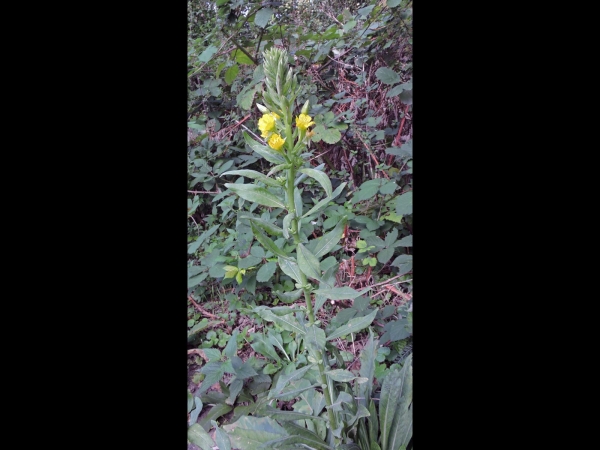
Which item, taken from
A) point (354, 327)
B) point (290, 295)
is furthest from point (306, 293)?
point (354, 327)

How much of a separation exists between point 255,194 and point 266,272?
805 millimetres

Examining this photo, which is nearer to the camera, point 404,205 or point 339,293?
point 339,293

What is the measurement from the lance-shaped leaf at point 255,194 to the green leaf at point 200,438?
687mm

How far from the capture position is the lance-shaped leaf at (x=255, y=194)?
1003 mm

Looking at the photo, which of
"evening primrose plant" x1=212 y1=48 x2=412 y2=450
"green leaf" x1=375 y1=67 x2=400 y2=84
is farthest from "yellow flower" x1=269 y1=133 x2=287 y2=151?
"green leaf" x1=375 y1=67 x2=400 y2=84

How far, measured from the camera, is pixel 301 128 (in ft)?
3.26

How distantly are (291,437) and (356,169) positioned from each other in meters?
1.62

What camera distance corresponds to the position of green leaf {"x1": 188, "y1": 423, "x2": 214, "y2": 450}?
1.14m

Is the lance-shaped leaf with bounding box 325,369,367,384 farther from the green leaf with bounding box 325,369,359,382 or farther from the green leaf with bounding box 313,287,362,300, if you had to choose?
the green leaf with bounding box 313,287,362,300

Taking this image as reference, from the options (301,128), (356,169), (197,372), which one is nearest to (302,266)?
(301,128)

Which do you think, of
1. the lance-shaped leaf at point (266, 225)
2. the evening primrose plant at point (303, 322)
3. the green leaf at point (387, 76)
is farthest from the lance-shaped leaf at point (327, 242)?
the green leaf at point (387, 76)

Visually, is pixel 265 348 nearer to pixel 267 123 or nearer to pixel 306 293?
pixel 306 293

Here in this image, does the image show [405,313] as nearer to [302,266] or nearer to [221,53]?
[302,266]

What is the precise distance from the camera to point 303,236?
3.86ft
